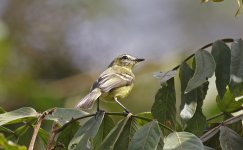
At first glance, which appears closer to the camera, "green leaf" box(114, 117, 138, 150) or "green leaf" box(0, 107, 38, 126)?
"green leaf" box(114, 117, 138, 150)

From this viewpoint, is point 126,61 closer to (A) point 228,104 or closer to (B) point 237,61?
(A) point 228,104

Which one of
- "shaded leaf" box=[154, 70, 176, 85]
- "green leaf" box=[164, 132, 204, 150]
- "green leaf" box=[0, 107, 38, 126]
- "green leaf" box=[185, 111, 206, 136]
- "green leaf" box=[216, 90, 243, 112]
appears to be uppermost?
"green leaf" box=[0, 107, 38, 126]

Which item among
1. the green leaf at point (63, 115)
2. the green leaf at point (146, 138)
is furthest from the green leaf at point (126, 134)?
the green leaf at point (63, 115)

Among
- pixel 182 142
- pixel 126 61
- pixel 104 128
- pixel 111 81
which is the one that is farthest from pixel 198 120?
pixel 126 61

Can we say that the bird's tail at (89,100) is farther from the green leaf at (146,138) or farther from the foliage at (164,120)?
the green leaf at (146,138)

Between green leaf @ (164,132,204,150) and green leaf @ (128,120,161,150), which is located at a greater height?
green leaf @ (128,120,161,150)

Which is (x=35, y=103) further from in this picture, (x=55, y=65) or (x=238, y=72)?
(x=238, y=72)

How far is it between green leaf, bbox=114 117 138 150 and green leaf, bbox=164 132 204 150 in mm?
198

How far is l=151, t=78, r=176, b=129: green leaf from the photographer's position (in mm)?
2688

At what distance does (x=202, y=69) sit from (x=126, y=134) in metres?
0.44

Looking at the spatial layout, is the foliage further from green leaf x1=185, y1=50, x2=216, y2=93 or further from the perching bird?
the perching bird

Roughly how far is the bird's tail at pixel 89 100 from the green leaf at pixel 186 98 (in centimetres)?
69

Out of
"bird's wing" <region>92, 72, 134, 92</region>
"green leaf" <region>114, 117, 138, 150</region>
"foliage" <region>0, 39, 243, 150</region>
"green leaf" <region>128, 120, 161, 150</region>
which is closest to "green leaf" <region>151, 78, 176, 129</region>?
"foliage" <region>0, 39, 243, 150</region>

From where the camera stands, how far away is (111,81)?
3.78 m
